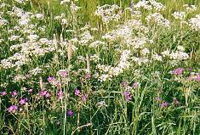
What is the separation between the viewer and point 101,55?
16.0ft

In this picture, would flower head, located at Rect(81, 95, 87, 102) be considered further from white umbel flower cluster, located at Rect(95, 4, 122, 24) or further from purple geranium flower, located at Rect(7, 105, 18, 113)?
white umbel flower cluster, located at Rect(95, 4, 122, 24)

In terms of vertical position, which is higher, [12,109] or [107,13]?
[107,13]

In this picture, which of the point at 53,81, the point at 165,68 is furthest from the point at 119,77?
the point at 53,81

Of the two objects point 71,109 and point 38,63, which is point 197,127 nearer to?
point 71,109

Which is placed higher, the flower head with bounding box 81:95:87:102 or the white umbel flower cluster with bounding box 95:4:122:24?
the white umbel flower cluster with bounding box 95:4:122:24


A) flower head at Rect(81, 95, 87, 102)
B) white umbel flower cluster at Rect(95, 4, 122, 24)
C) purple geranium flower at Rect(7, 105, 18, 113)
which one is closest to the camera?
purple geranium flower at Rect(7, 105, 18, 113)

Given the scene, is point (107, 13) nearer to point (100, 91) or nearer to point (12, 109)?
point (100, 91)

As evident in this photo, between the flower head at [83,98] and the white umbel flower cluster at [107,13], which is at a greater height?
the white umbel flower cluster at [107,13]

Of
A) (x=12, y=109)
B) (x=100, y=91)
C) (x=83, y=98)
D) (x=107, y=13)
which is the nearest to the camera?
(x=12, y=109)

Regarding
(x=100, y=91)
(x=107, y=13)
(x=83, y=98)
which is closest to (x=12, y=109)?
(x=83, y=98)

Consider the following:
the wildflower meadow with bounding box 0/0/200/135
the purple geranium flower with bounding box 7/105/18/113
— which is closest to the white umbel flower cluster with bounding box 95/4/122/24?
the wildflower meadow with bounding box 0/0/200/135

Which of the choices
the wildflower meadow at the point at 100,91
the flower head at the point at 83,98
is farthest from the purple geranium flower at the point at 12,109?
the flower head at the point at 83,98

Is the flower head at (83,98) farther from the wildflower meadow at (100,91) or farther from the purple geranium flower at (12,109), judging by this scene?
the purple geranium flower at (12,109)

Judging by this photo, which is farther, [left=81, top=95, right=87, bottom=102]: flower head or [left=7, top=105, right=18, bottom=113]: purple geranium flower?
[left=81, top=95, right=87, bottom=102]: flower head
